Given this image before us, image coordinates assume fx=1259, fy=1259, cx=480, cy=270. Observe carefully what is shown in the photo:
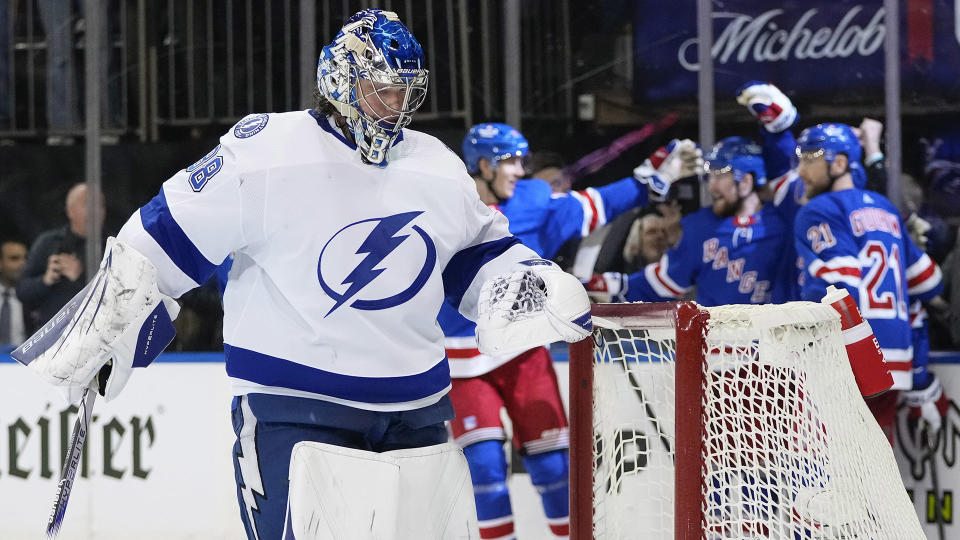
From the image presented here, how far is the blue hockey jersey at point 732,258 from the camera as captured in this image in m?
3.74

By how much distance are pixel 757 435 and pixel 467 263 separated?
21.9 inches

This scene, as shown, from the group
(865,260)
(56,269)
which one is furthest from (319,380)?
(56,269)

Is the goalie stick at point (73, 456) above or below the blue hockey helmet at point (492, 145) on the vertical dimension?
below

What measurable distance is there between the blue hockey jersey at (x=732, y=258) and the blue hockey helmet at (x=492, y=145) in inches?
24.9

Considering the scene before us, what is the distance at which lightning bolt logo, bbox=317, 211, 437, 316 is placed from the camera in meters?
1.89

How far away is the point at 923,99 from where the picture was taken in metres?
3.81

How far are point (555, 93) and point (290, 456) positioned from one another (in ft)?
7.80

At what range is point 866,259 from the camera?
3492 millimetres

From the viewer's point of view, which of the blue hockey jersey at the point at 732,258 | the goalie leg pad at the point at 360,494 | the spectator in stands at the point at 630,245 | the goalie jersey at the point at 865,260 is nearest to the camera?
the goalie leg pad at the point at 360,494

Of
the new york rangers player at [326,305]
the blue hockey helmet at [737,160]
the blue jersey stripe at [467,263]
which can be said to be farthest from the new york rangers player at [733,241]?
the new york rangers player at [326,305]

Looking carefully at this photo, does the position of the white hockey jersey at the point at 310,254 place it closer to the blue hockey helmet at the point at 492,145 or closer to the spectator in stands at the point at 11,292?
the blue hockey helmet at the point at 492,145

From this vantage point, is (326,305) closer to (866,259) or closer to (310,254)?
(310,254)

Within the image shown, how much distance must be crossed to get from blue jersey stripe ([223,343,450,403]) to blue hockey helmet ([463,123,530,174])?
1701 mm

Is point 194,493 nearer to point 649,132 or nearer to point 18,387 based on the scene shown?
point 18,387
